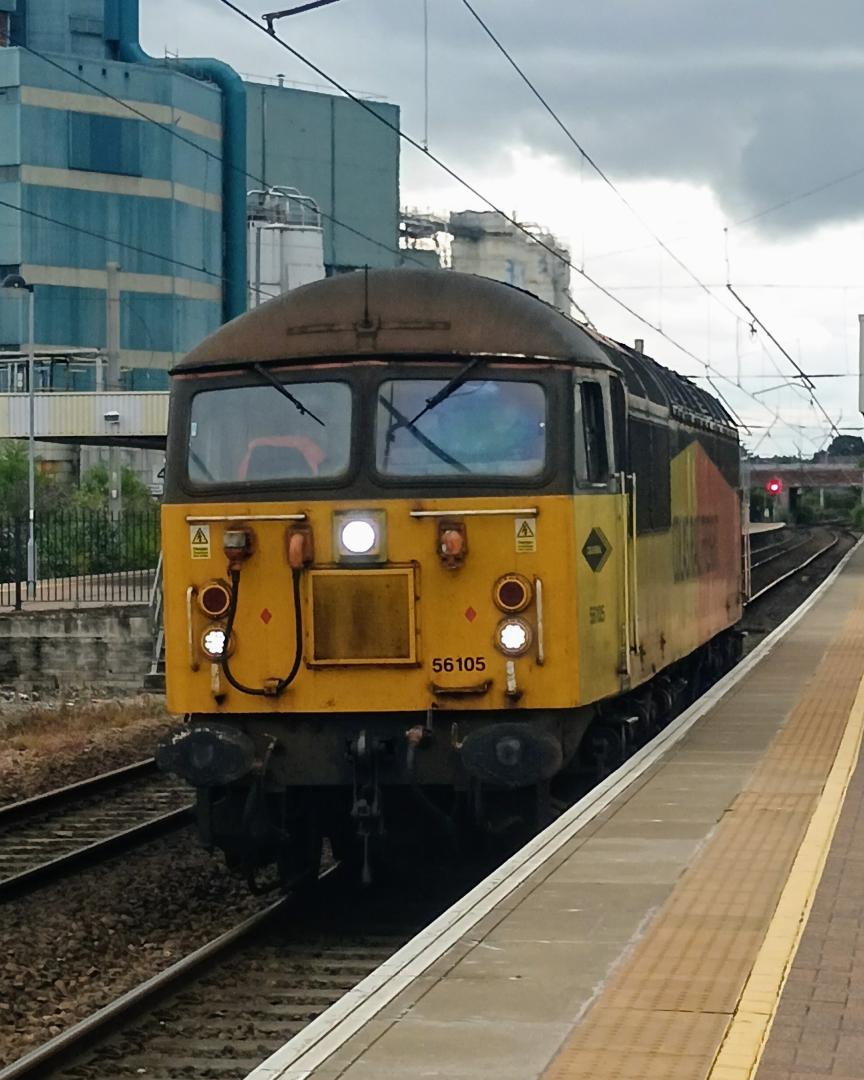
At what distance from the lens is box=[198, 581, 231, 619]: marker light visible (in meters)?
10.8

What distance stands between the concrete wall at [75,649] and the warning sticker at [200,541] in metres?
16.3

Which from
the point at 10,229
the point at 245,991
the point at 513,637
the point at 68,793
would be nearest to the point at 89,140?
the point at 10,229

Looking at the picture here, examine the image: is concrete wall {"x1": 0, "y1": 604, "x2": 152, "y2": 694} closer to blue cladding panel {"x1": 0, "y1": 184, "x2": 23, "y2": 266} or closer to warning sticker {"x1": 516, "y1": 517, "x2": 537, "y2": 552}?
warning sticker {"x1": 516, "y1": 517, "x2": 537, "y2": 552}

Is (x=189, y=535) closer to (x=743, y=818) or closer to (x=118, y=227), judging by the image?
(x=743, y=818)

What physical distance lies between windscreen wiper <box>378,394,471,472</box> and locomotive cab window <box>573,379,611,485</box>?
71cm

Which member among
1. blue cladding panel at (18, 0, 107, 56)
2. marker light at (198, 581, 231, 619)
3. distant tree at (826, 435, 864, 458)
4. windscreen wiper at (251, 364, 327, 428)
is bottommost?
marker light at (198, 581, 231, 619)

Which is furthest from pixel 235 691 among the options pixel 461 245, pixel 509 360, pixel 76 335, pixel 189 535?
pixel 461 245

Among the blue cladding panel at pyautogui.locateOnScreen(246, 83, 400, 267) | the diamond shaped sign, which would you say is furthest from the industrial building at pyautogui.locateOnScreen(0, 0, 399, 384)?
the diamond shaped sign

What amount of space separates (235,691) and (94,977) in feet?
5.68

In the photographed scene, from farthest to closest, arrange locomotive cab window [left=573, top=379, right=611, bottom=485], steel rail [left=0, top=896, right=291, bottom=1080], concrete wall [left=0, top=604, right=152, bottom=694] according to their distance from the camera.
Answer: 1. concrete wall [left=0, top=604, right=152, bottom=694]
2. locomotive cab window [left=573, top=379, right=611, bottom=485]
3. steel rail [left=0, top=896, right=291, bottom=1080]

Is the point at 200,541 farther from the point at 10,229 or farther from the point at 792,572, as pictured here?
the point at 10,229

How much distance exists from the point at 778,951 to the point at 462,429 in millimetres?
4310

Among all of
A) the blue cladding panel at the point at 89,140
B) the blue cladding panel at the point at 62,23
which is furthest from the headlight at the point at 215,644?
the blue cladding panel at the point at 62,23

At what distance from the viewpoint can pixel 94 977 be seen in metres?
10.2
